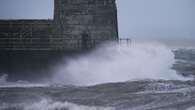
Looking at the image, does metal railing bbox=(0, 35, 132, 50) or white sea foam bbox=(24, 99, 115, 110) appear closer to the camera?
white sea foam bbox=(24, 99, 115, 110)

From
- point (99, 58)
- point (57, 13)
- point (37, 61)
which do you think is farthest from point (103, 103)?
point (57, 13)

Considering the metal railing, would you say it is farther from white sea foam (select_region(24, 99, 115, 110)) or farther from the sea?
white sea foam (select_region(24, 99, 115, 110))

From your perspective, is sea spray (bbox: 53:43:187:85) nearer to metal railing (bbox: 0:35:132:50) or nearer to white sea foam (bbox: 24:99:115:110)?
metal railing (bbox: 0:35:132:50)

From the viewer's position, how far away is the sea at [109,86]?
7406 mm

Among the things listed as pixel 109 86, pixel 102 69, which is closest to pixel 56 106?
pixel 109 86

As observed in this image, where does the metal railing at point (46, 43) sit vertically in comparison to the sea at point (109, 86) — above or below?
above

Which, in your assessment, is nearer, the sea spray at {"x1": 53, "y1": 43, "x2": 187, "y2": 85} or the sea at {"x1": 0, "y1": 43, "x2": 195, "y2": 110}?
the sea at {"x1": 0, "y1": 43, "x2": 195, "y2": 110}

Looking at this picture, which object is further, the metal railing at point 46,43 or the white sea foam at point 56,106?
the metal railing at point 46,43

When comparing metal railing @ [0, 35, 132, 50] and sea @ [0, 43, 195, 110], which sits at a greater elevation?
metal railing @ [0, 35, 132, 50]

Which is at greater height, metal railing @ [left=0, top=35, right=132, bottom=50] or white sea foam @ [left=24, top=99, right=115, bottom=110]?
metal railing @ [left=0, top=35, right=132, bottom=50]

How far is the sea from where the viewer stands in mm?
7406

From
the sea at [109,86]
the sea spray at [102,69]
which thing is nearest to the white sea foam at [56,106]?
the sea at [109,86]

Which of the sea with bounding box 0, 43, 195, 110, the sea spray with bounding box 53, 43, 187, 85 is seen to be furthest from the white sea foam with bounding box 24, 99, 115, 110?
the sea spray with bounding box 53, 43, 187, 85

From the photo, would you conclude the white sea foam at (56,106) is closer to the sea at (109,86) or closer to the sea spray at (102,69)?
the sea at (109,86)
